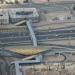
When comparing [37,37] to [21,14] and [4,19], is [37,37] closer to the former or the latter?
[4,19]

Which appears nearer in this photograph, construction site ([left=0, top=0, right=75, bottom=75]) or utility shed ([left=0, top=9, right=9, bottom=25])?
construction site ([left=0, top=0, right=75, bottom=75])

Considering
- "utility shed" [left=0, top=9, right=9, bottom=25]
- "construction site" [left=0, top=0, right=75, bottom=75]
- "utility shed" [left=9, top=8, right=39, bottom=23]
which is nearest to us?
"construction site" [left=0, top=0, right=75, bottom=75]

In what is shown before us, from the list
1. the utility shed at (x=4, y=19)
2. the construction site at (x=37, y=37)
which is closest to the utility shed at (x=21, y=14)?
the construction site at (x=37, y=37)

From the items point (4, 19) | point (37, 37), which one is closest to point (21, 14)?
point (4, 19)

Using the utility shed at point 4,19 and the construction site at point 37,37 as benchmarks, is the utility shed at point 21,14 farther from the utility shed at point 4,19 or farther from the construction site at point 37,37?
the utility shed at point 4,19

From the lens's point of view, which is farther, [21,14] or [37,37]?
[21,14]

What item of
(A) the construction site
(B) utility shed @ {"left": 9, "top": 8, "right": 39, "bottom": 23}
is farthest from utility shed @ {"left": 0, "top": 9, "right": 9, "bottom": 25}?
(B) utility shed @ {"left": 9, "top": 8, "right": 39, "bottom": 23}

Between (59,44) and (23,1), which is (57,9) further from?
(59,44)

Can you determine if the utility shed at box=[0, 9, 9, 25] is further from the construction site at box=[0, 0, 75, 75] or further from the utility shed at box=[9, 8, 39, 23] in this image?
the utility shed at box=[9, 8, 39, 23]
